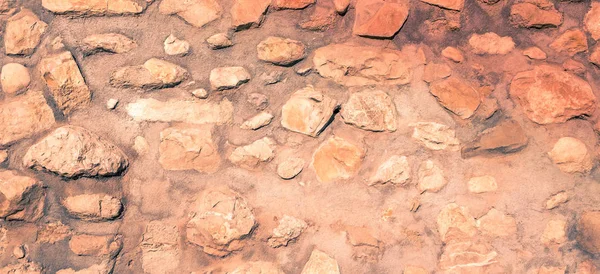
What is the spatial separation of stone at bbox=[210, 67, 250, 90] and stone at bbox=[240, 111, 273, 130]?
0.12 metres

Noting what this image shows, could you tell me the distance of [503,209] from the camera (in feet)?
5.13

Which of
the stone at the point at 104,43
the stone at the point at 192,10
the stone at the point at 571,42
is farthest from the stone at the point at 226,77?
the stone at the point at 571,42

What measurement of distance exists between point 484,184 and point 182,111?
3.32 ft

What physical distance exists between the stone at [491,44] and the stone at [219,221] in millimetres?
902

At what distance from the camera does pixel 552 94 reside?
4.97ft

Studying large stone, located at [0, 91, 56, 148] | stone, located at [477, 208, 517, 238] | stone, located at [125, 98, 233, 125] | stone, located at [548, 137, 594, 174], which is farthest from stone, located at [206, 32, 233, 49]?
stone, located at [548, 137, 594, 174]

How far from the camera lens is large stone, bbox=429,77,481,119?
153 cm

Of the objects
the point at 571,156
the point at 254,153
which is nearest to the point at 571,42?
the point at 571,156

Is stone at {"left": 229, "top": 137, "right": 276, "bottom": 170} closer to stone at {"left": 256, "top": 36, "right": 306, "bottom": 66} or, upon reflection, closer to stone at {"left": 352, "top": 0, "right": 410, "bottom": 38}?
stone at {"left": 256, "top": 36, "right": 306, "bottom": 66}

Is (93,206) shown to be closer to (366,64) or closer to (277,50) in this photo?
(277,50)

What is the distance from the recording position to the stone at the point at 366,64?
60.4 inches

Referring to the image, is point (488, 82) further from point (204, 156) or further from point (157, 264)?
point (157, 264)

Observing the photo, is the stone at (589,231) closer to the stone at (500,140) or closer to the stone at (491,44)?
the stone at (500,140)

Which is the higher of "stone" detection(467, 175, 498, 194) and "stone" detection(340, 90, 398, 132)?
"stone" detection(340, 90, 398, 132)
